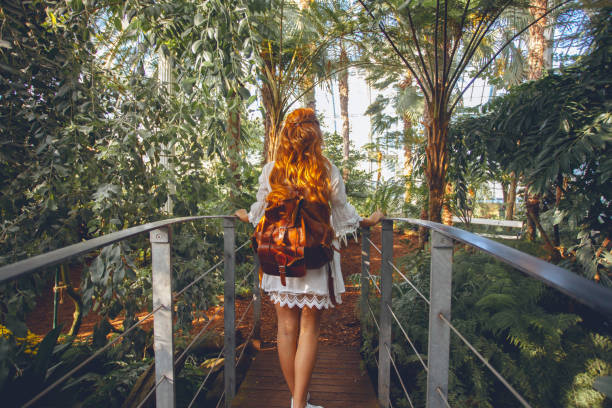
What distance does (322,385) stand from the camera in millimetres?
2264

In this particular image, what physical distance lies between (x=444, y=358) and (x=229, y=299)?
1326mm

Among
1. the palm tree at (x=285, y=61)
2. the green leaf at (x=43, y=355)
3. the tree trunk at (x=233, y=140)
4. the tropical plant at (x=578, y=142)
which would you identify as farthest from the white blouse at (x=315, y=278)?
the palm tree at (x=285, y=61)

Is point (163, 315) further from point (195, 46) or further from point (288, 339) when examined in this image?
point (195, 46)

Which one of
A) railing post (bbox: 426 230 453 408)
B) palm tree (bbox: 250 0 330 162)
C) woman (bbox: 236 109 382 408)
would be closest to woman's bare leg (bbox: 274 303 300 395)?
woman (bbox: 236 109 382 408)

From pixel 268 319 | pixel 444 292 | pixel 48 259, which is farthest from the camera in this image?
pixel 268 319

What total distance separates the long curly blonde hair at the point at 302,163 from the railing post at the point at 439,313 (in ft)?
2.24

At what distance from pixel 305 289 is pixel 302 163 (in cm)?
64

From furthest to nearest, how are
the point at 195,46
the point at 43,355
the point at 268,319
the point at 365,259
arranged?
1. the point at 268,319
2. the point at 365,259
3. the point at 195,46
4. the point at 43,355

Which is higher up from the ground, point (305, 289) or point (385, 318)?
point (305, 289)

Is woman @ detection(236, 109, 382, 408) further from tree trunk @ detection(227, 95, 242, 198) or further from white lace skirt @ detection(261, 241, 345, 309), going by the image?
tree trunk @ detection(227, 95, 242, 198)

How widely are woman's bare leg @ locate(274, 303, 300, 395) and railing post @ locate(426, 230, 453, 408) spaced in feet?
2.64

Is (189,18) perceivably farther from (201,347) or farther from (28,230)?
(201,347)

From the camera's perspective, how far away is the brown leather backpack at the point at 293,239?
156 cm

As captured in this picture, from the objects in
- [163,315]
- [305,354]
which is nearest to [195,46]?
[163,315]
